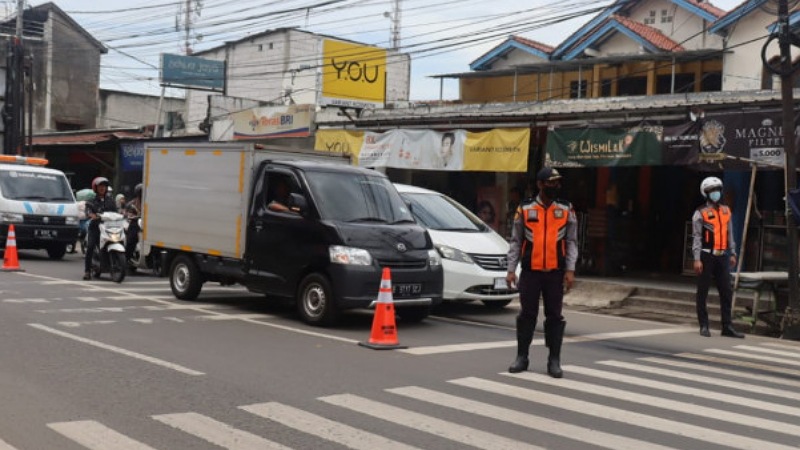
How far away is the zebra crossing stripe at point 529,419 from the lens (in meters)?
5.70

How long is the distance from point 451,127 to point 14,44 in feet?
56.6

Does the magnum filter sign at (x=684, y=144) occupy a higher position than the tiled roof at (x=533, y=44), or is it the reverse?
the tiled roof at (x=533, y=44)

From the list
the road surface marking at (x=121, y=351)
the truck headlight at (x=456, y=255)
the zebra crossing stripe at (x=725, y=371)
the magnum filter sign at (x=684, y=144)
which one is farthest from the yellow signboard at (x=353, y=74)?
the zebra crossing stripe at (x=725, y=371)

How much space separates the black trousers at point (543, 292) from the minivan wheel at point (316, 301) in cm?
296

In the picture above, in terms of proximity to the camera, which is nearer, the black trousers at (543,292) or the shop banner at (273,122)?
the black trousers at (543,292)

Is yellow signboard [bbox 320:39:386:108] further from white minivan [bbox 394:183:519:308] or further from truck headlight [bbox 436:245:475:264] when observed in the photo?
truck headlight [bbox 436:245:475:264]

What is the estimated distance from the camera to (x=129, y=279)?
16.0 m

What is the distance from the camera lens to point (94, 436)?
17.9 feet

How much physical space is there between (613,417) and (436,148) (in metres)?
12.8

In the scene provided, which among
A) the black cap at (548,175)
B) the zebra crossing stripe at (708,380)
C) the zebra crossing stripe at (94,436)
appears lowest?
the zebra crossing stripe at (94,436)

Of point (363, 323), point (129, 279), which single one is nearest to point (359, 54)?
point (129, 279)

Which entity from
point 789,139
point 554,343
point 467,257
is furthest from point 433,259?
point 789,139

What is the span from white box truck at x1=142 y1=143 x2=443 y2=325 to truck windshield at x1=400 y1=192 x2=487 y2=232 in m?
1.61

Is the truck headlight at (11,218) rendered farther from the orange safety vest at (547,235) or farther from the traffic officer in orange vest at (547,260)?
the orange safety vest at (547,235)
